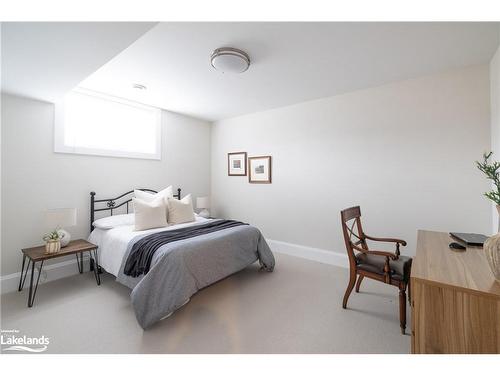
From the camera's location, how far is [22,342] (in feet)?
5.20

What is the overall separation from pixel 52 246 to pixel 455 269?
3470 millimetres

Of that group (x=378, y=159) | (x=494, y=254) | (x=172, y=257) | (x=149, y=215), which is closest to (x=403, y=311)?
(x=494, y=254)

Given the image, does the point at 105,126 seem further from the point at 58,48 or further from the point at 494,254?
the point at 494,254

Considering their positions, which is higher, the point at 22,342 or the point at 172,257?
the point at 172,257

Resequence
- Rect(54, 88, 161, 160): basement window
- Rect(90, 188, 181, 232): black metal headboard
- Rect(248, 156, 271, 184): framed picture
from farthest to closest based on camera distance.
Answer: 1. Rect(248, 156, 271, 184): framed picture
2. Rect(90, 188, 181, 232): black metal headboard
3. Rect(54, 88, 161, 160): basement window

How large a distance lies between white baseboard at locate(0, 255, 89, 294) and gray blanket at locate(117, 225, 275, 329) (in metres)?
1.16

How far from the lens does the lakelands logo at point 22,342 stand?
1.53 meters

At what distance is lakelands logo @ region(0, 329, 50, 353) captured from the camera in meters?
1.53

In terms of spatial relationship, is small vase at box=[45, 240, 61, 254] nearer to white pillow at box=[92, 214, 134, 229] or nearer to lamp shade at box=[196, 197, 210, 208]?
white pillow at box=[92, 214, 134, 229]

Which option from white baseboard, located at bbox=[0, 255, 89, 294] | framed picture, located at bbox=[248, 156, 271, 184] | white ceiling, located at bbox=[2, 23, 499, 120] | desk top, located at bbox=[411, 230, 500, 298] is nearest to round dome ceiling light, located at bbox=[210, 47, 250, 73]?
white ceiling, located at bbox=[2, 23, 499, 120]

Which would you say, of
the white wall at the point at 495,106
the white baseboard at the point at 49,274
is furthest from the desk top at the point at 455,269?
the white baseboard at the point at 49,274

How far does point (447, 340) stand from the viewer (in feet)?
3.30

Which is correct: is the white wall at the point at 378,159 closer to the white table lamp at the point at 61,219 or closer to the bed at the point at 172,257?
the bed at the point at 172,257
